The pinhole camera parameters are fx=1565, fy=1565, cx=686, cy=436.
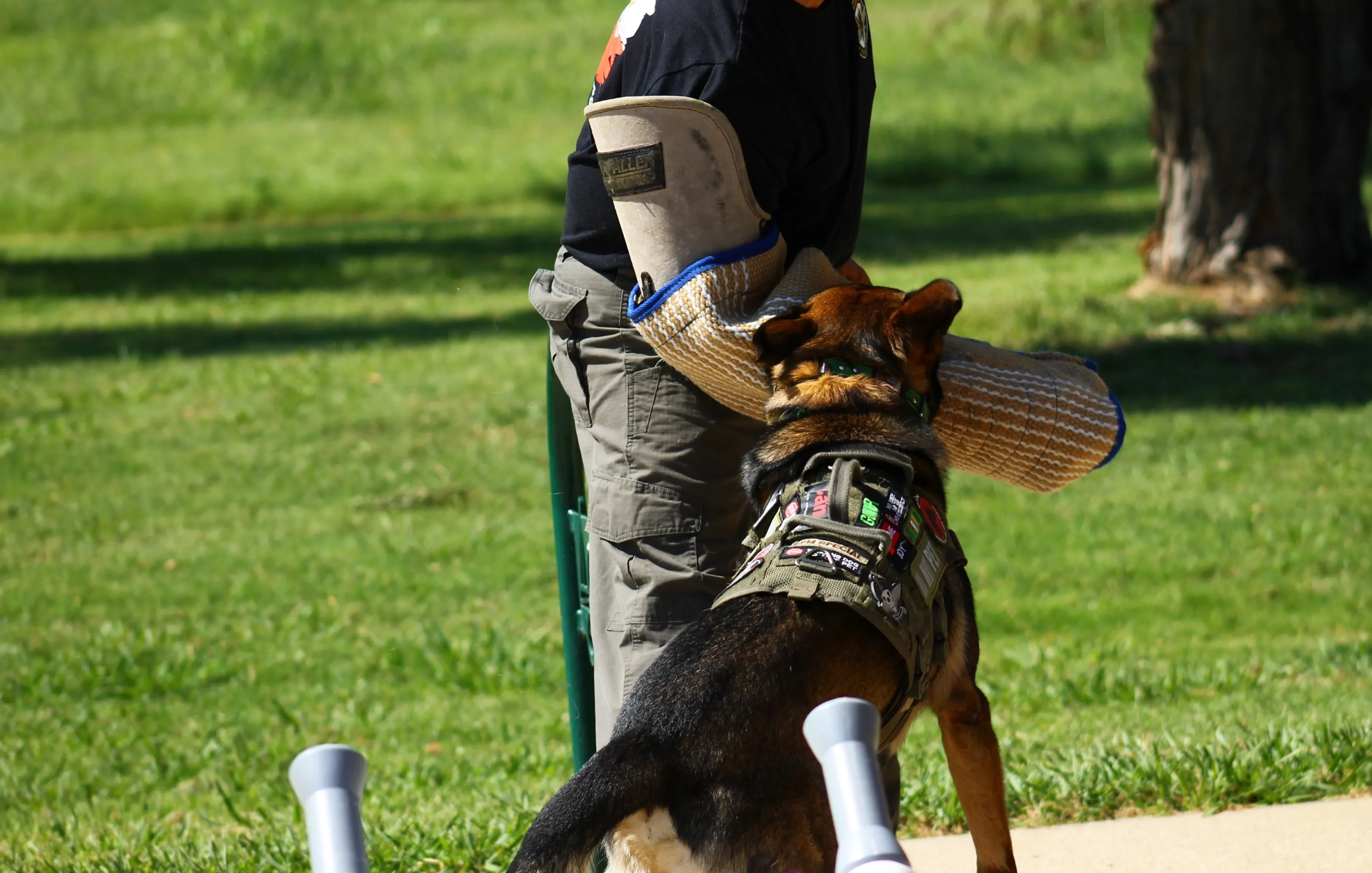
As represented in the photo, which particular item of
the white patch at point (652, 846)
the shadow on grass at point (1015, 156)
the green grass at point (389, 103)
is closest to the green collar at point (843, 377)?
the white patch at point (652, 846)

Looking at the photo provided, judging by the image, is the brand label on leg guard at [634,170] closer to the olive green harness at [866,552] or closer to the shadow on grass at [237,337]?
the olive green harness at [866,552]

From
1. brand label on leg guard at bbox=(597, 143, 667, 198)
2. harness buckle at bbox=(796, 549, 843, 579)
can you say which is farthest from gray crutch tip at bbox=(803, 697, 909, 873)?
brand label on leg guard at bbox=(597, 143, 667, 198)

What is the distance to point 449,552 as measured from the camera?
7547 millimetres

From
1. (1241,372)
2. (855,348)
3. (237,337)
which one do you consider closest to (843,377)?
(855,348)

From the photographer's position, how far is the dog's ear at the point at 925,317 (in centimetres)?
300

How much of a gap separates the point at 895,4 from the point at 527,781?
1105 inches

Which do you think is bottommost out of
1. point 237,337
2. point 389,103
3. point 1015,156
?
point 1015,156

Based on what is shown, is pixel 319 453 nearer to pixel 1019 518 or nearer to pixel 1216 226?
pixel 1019 518

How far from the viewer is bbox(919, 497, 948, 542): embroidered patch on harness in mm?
2857

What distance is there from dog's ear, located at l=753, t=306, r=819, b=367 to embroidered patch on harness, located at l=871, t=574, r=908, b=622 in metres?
0.55

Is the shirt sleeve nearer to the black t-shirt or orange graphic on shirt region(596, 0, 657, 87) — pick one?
the black t-shirt

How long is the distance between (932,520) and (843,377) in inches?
13.5

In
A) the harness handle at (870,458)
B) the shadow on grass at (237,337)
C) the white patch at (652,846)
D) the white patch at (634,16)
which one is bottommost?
the shadow on grass at (237,337)

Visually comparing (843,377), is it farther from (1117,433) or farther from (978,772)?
(978,772)
